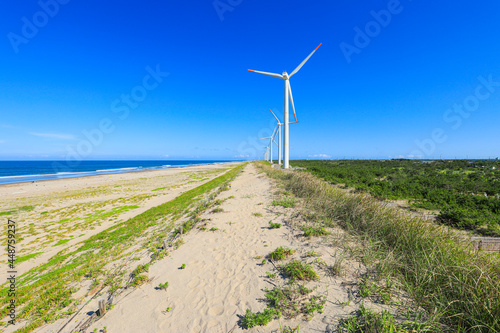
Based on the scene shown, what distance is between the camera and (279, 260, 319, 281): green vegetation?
5.26 metres

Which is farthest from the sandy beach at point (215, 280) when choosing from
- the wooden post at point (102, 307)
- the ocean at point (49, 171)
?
the ocean at point (49, 171)

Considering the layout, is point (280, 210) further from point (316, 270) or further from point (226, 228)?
point (316, 270)

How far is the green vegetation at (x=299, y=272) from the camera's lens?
5.26m

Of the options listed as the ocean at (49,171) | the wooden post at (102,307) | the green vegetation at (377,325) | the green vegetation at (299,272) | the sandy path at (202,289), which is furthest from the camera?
the ocean at (49,171)

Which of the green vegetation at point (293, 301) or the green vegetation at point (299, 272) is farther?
the green vegetation at point (299, 272)

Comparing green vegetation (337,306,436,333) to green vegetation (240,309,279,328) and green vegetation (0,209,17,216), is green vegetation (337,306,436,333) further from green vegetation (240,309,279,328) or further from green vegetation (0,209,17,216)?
green vegetation (0,209,17,216)

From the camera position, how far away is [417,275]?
14.9 feet

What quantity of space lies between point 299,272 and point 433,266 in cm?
332

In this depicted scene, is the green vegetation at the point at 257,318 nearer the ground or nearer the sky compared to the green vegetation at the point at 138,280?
Answer: nearer the sky

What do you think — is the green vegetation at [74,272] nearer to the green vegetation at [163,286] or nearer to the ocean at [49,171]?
the green vegetation at [163,286]

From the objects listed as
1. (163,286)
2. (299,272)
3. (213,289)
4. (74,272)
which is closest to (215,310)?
(213,289)

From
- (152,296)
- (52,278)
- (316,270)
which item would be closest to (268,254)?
(316,270)

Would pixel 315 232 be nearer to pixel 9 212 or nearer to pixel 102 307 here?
pixel 102 307

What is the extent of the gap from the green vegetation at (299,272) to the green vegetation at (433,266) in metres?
1.74
